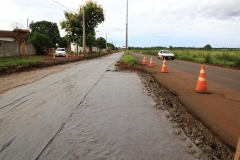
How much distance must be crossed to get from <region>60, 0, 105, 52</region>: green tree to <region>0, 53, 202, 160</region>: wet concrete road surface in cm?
3528

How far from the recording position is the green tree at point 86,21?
38.5m

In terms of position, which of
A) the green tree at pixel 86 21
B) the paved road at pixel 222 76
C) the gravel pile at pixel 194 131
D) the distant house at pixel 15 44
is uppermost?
the green tree at pixel 86 21

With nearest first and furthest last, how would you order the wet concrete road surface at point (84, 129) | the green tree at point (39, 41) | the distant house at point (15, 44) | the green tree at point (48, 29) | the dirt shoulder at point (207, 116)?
the wet concrete road surface at point (84, 129), the dirt shoulder at point (207, 116), the distant house at point (15, 44), the green tree at point (39, 41), the green tree at point (48, 29)

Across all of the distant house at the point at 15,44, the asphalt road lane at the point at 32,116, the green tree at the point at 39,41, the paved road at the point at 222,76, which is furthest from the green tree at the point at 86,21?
the asphalt road lane at the point at 32,116

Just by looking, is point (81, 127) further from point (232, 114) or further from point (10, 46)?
point (10, 46)

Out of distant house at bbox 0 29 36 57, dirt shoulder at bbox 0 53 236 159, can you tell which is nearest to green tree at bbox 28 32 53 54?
distant house at bbox 0 29 36 57

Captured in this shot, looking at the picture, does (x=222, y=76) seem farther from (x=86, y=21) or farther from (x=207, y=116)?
(x=86, y=21)

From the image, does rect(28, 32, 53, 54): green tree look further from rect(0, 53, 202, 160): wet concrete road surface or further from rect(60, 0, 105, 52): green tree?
rect(0, 53, 202, 160): wet concrete road surface

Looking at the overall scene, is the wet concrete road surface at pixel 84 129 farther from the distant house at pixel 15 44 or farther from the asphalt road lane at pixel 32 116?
the distant house at pixel 15 44

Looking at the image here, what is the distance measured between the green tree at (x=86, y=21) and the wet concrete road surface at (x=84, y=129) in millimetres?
35277

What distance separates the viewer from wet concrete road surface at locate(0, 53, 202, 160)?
2.79 meters

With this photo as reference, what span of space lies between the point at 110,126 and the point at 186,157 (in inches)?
58.1

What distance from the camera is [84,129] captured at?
11.7ft

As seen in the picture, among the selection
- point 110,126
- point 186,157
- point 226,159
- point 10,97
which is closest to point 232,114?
point 226,159
